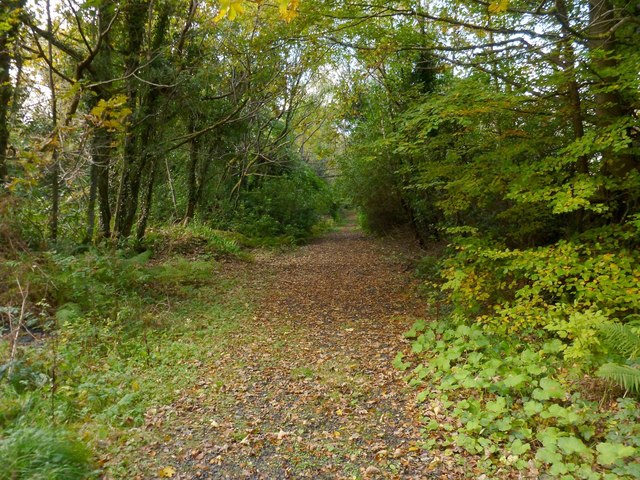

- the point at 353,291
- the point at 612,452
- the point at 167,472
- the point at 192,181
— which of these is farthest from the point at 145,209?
the point at 612,452

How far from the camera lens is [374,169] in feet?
48.6

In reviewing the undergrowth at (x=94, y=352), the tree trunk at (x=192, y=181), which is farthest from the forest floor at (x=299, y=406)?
the tree trunk at (x=192, y=181)

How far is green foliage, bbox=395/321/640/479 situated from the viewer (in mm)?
2947

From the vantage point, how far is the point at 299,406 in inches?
171

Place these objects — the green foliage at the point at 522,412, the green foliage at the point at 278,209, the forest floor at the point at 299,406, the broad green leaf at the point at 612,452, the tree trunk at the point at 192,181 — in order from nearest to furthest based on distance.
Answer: the broad green leaf at the point at 612,452, the green foliage at the point at 522,412, the forest floor at the point at 299,406, the tree trunk at the point at 192,181, the green foliage at the point at 278,209

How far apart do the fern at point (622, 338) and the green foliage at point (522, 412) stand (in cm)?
43

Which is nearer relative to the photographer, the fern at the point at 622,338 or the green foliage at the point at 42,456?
the green foliage at the point at 42,456

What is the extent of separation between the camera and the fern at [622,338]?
349 centimetres

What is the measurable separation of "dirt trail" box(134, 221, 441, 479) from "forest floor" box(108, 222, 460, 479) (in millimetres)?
10

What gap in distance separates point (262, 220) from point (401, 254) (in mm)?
6463

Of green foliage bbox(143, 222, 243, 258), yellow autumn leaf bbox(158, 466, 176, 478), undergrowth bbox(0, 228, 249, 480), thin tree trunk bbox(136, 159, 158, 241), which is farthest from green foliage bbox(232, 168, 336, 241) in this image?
yellow autumn leaf bbox(158, 466, 176, 478)

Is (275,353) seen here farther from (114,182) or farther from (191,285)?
(114,182)

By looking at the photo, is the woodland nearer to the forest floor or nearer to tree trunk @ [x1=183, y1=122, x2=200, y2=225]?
the forest floor

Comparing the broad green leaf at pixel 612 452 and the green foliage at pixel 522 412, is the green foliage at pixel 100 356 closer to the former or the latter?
the green foliage at pixel 522 412
